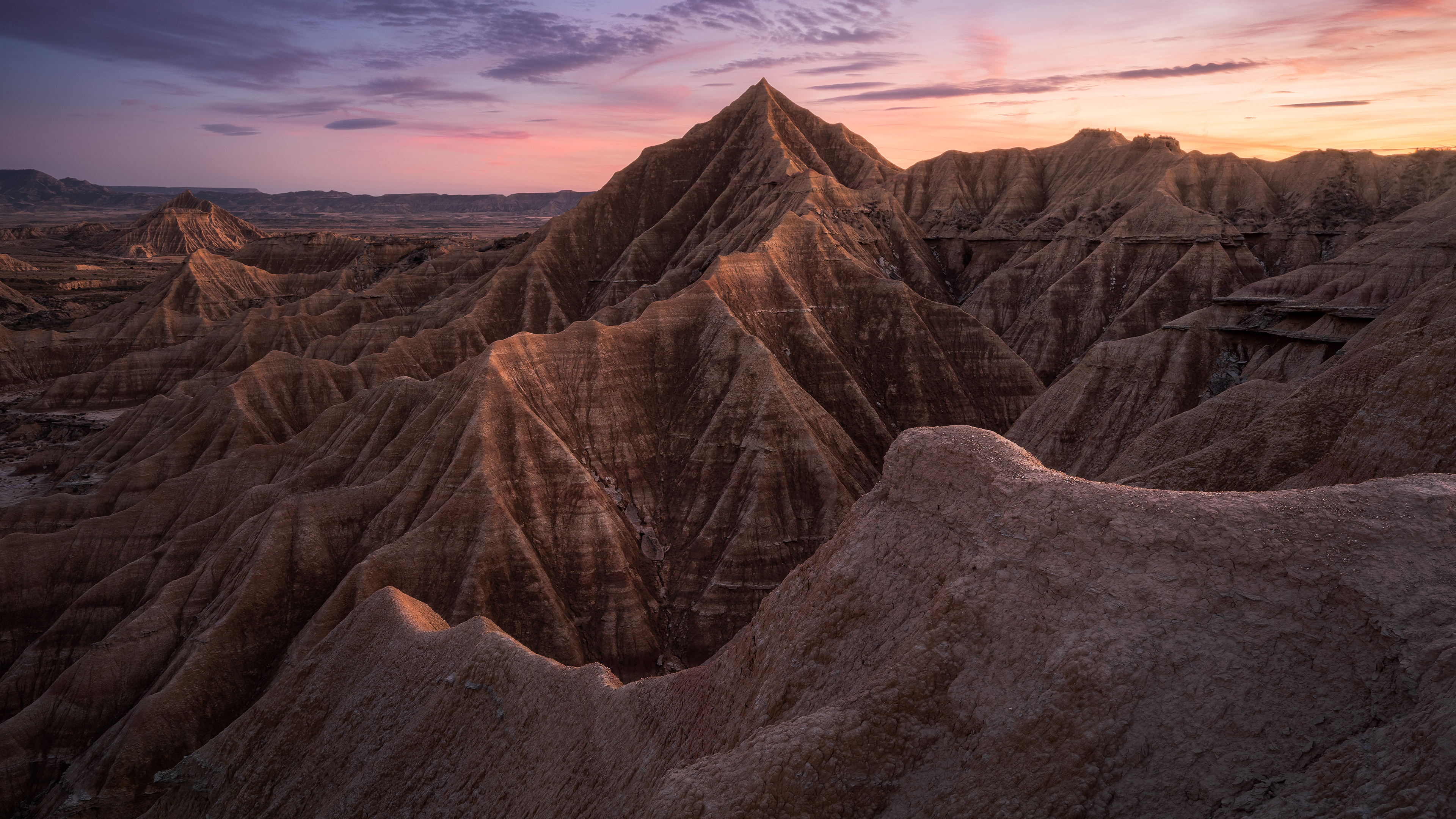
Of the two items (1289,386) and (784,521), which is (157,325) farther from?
(1289,386)

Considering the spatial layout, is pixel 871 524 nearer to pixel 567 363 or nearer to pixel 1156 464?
pixel 1156 464

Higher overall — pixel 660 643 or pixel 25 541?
pixel 25 541

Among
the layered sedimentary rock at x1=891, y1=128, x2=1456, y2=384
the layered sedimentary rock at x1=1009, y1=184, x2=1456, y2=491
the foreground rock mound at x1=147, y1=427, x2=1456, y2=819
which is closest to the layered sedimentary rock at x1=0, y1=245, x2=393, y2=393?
the layered sedimentary rock at x1=891, y1=128, x2=1456, y2=384

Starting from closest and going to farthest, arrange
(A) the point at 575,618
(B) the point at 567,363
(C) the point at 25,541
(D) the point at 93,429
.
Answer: (A) the point at 575,618 → (C) the point at 25,541 → (B) the point at 567,363 → (D) the point at 93,429

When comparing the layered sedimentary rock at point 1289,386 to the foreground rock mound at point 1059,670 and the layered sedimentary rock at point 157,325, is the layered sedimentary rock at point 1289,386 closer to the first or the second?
the foreground rock mound at point 1059,670

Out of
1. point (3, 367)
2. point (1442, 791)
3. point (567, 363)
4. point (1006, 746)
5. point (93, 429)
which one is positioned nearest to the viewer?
point (1442, 791)

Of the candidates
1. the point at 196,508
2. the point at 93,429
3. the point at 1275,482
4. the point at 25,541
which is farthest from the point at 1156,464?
the point at 93,429

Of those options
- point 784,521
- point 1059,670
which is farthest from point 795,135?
point 1059,670
